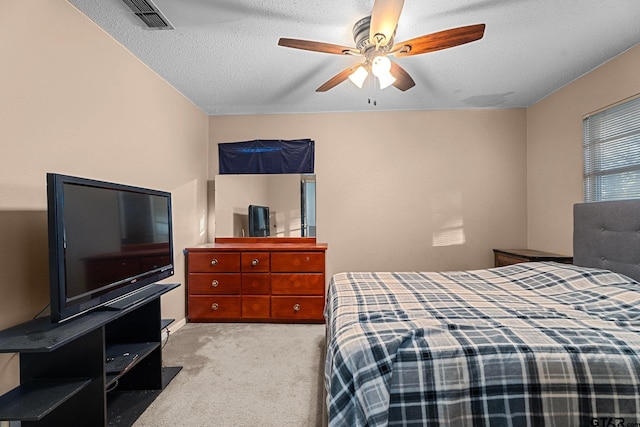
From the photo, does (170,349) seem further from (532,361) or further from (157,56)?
(532,361)

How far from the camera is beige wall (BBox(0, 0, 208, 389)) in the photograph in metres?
1.47

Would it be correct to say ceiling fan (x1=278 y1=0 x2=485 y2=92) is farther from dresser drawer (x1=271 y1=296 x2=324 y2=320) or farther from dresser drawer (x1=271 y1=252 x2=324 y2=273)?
dresser drawer (x1=271 y1=296 x2=324 y2=320)

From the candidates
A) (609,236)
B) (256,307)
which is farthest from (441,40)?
(256,307)

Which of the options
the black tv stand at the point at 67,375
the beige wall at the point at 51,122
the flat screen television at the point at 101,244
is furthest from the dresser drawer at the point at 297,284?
the beige wall at the point at 51,122

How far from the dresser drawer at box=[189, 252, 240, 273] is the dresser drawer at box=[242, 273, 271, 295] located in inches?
5.8

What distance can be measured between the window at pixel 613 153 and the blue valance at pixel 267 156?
9.14 ft

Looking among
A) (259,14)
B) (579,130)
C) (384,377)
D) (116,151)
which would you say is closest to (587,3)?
(579,130)

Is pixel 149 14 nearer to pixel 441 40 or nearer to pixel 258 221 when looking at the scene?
pixel 441 40

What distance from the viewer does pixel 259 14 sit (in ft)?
6.23

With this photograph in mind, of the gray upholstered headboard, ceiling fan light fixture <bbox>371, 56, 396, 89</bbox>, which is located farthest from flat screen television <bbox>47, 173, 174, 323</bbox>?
the gray upholstered headboard

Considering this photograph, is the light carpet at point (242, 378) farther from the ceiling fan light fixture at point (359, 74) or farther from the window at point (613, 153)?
the window at point (613, 153)

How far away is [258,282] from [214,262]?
0.53 metres

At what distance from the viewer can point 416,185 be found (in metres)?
3.64

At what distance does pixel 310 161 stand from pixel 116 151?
2070mm
